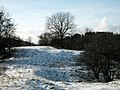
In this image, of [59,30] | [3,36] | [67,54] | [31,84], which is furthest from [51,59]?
[59,30]

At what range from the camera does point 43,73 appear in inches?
1106

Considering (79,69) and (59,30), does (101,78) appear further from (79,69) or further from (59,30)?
(59,30)

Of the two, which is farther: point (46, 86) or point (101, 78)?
point (101, 78)

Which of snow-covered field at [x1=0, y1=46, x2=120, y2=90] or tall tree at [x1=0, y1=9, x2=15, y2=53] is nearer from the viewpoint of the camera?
snow-covered field at [x1=0, y1=46, x2=120, y2=90]

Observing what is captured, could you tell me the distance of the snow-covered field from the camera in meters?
17.3

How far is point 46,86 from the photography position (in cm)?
1728

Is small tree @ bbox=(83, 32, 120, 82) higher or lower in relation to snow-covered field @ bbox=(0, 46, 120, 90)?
higher

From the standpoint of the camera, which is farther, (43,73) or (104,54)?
(43,73)

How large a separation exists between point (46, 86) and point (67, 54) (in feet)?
83.4

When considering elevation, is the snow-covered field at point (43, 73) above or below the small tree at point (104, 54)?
below

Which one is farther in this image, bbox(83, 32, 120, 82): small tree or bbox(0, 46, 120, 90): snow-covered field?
bbox(83, 32, 120, 82): small tree

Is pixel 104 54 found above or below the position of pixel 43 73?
above

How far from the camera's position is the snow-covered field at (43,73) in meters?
17.3

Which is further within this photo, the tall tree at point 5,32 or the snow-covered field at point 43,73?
the tall tree at point 5,32
